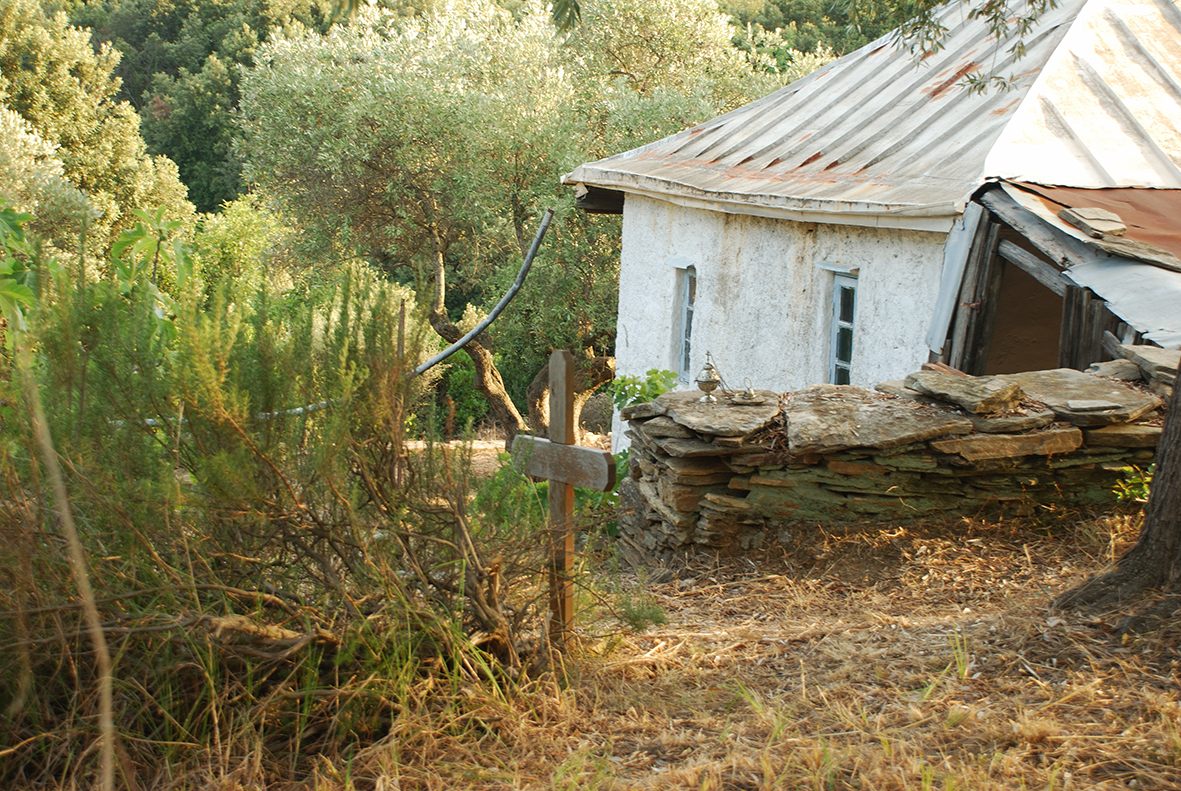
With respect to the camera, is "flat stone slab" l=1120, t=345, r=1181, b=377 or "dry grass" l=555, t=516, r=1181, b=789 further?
"flat stone slab" l=1120, t=345, r=1181, b=377

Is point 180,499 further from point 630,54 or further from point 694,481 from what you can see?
point 630,54

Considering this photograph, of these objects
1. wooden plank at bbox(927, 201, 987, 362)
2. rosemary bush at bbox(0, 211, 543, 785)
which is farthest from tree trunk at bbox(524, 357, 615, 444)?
rosemary bush at bbox(0, 211, 543, 785)

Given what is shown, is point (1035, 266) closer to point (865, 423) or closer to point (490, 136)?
point (865, 423)

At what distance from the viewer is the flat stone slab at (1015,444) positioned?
499 cm

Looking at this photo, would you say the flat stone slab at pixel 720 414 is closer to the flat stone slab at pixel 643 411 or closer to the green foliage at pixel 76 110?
the flat stone slab at pixel 643 411

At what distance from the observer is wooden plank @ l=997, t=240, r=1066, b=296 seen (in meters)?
6.10

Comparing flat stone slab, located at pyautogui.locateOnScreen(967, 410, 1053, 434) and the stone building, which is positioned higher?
the stone building

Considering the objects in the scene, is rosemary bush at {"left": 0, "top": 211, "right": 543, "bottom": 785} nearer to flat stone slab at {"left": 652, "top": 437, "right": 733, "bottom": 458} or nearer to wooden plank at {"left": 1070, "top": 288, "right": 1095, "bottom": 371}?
flat stone slab at {"left": 652, "top": 437, "right": 733, "bottom": 458}

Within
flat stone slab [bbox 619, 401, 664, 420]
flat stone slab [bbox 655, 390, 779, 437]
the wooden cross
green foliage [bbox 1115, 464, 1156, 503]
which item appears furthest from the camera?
flat stone slab [bbox 619, 401, 664, 420]

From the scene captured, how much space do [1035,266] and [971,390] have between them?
5.02 feet

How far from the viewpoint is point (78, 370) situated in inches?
109

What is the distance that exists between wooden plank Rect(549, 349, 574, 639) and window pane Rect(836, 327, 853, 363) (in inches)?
198

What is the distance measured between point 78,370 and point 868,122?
761cm

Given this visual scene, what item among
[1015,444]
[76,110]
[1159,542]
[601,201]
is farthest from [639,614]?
[76,110]
